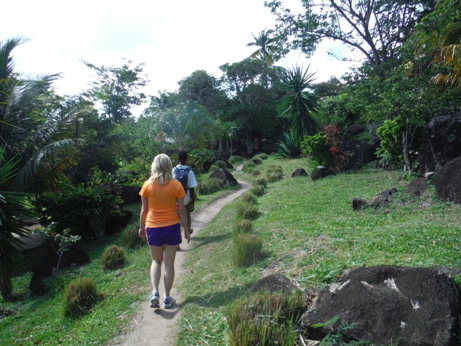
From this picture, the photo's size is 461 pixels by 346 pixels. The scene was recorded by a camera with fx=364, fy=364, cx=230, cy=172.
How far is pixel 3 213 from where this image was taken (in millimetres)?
6641

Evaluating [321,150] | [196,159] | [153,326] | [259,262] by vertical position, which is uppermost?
[196,159]

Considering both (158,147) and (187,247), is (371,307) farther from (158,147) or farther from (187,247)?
(158,147)

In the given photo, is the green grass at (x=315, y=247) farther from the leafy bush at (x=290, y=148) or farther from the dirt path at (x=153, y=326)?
the leafy bush at (x=290, y=148)

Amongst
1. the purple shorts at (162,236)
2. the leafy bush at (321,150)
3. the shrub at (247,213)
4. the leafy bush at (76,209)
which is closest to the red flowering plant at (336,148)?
the leafy bush at (321,150)

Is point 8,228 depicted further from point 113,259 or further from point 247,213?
point 247,213

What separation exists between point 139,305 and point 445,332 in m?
3.88

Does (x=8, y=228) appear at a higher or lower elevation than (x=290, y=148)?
lower

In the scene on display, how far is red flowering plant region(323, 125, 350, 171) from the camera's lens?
15.1 metres

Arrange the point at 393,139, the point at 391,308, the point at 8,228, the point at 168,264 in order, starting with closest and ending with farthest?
the point at 391,308
the point at 168,264
the point at 8,228
the point at 393,139

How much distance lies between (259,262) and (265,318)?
222cm

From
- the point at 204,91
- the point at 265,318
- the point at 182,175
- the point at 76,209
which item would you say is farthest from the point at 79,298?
the point at 204,91

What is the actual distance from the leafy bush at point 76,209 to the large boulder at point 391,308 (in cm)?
891

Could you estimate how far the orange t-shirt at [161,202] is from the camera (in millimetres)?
4707

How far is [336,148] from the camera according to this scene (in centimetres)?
1511
